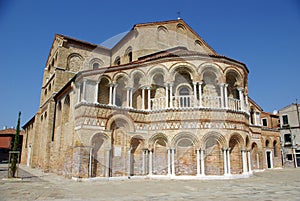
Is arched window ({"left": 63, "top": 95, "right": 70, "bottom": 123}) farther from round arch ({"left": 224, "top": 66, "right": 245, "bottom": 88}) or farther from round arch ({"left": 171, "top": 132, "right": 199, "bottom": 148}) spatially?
round arch ({"left": 224, "top": 66, "right": 245, "bottom": 88})

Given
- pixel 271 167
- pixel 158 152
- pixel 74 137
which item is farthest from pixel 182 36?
pixel 271 167

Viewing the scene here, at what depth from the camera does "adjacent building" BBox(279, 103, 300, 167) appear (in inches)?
1220

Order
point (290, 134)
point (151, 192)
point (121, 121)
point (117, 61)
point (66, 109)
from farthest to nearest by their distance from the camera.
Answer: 1. point (290, 134)
2. point (117, 61)
3. point (66, 109)
4. point (121, 121)
5. point (151, 192)

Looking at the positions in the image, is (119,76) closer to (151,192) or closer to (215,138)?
(215,138)

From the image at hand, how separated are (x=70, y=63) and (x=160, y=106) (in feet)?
38.6

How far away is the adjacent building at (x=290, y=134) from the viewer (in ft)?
102

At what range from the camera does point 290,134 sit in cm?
3184

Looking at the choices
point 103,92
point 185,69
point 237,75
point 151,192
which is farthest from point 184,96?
point 151,192

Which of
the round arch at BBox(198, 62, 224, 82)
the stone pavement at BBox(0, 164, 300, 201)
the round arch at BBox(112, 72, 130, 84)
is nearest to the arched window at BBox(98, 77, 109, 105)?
the round arch at BBox(112, 72, 130, 84)

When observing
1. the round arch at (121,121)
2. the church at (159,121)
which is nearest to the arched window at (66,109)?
the church at (159,121)

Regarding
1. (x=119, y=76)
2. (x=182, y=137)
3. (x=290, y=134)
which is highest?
(x=119, y=76)

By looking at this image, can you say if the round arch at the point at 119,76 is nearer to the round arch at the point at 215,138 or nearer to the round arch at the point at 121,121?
the round arch at the point at 121,121

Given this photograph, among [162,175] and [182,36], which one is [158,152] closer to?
[162,175]

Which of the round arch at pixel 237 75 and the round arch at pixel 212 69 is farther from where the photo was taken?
the round arch at pixel 237 75
